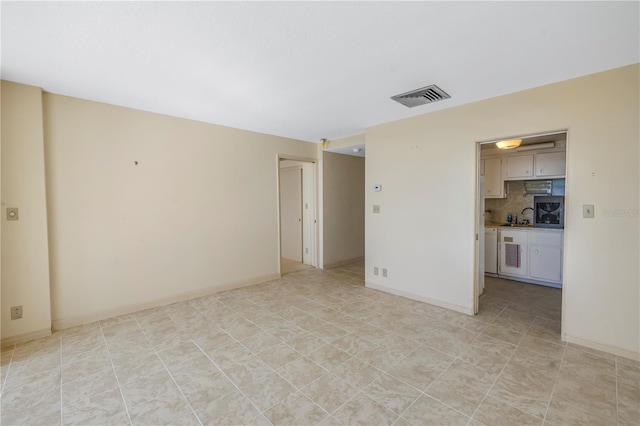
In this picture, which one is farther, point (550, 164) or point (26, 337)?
point (550, 164)

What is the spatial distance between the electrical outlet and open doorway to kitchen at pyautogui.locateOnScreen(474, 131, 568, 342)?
196 inches

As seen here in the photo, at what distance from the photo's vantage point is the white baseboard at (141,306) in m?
2.96

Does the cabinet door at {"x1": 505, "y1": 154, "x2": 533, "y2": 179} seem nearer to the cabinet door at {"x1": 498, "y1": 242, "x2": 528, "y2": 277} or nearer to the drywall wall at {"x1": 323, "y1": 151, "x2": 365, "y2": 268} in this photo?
the cabinet door at {"x1": 498, "y1": 242, "x2": 528, "y2": 277}

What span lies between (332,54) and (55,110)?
2.96 meters

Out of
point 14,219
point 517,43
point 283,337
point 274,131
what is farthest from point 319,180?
point 14,219

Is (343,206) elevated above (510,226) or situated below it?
above

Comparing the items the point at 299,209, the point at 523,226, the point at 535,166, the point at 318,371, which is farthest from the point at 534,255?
the point at 299,209

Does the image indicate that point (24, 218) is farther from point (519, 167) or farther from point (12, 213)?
point (519, 167)

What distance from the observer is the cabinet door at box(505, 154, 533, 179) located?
454 centimetres

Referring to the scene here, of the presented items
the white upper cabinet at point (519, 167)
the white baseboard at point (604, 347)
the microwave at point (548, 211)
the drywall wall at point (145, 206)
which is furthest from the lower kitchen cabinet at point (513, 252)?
the drywall wall at point (145, 206)

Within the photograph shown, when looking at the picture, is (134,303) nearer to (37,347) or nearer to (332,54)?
(37,347)

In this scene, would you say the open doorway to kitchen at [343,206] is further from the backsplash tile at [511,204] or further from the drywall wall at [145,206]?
the backsplash tile at [511,204]

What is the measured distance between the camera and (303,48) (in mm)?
2033

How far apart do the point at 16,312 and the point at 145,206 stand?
1504 mm
